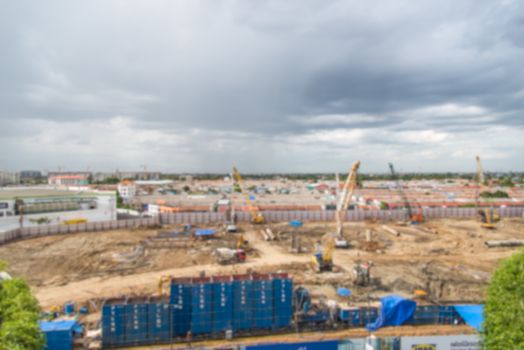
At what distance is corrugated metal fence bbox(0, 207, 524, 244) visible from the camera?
39634 mm

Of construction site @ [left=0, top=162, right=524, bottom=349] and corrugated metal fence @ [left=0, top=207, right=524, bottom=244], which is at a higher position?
corrugated metal fence @ [left=0, top=207, right=524, bottom=244]

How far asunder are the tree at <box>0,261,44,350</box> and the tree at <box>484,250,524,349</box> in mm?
14847

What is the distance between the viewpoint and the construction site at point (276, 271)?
15.3 m

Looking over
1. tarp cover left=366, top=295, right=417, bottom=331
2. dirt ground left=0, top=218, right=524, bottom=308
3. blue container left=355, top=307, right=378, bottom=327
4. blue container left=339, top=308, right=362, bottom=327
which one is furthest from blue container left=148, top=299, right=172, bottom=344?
tarp cover left=366, top=295, right=417, bottom=331

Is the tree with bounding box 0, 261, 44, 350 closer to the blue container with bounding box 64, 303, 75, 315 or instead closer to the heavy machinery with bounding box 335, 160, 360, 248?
the blue container with bounding box 64, 303, 75, 315

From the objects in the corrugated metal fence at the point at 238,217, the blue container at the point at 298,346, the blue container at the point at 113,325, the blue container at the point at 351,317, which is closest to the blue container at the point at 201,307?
the blue container at the point at 113,325

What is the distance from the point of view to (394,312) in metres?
16.1

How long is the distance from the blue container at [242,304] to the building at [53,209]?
3850 cm

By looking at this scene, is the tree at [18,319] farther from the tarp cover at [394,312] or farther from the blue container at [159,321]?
the tarp cover at [394,312]

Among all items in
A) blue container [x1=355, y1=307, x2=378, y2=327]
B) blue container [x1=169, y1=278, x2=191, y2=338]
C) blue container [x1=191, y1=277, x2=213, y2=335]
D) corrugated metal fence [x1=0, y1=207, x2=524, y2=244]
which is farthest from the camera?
corrugated metal fence [x1=0, y1=207, x2=524, y2=244]

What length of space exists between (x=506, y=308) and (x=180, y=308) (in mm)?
13355

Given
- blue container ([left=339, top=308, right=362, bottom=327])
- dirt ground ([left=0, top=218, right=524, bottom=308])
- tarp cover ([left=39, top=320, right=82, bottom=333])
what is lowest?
dirt ground ([left=0, top=218, right=524, bottom=308])

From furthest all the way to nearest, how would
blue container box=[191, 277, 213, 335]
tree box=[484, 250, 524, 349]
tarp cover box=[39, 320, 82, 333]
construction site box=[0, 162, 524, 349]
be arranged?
construction site box=[0, 162, 524, 349], blue container box=[191, 277, 213, 335], tarp cover box=[39, 320, 82, 333], tree box=[484, 250, 524, 349]

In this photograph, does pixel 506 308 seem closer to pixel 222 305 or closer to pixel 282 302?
pixel 282 302
